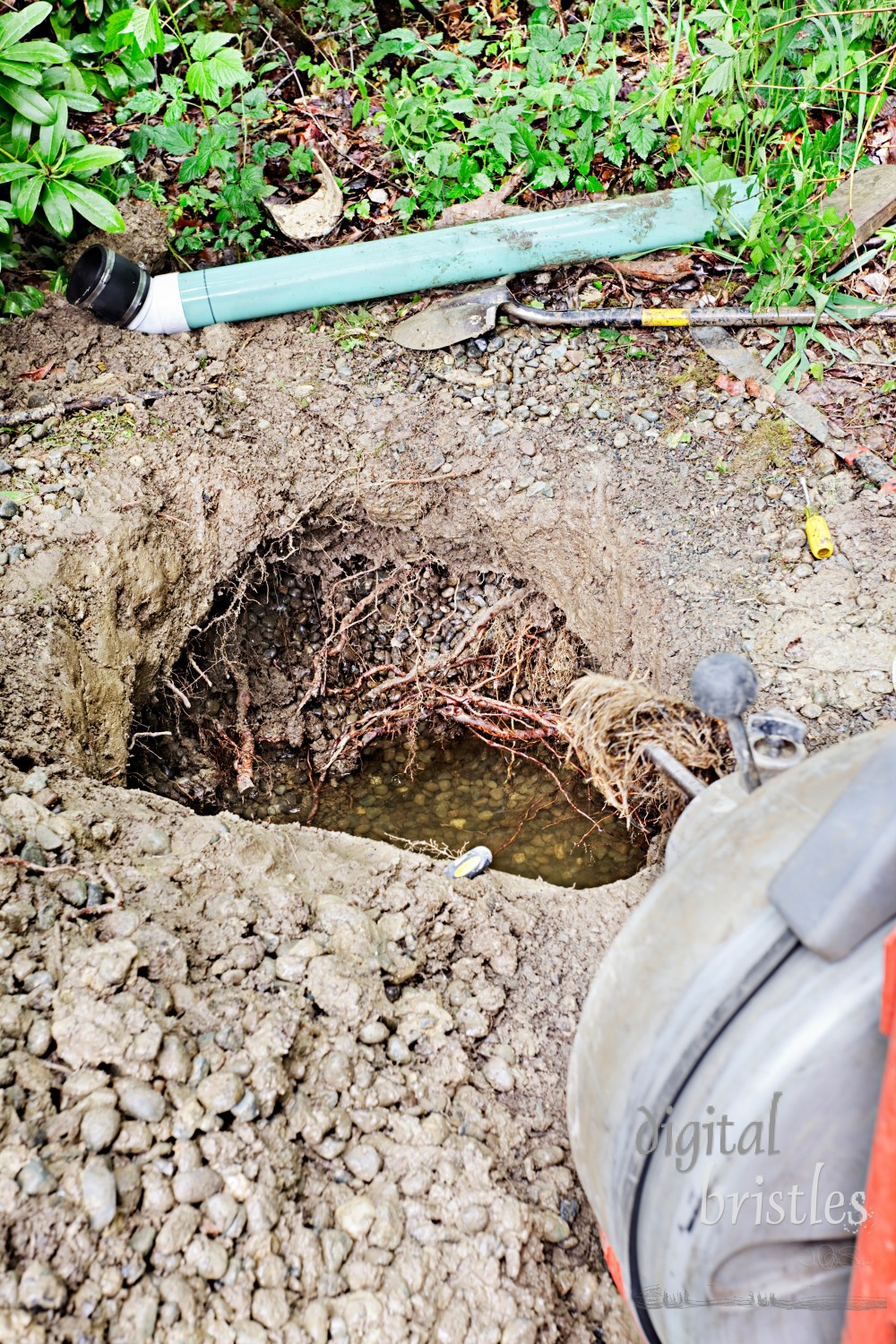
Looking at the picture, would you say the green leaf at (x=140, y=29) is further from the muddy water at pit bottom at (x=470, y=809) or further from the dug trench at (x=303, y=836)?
the muddy water at pit bottom at (x=470, y=809)

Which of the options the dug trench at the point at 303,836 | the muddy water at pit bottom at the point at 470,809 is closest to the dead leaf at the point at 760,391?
the dug trench at the point at 303,836

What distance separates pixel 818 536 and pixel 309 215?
5.90ft


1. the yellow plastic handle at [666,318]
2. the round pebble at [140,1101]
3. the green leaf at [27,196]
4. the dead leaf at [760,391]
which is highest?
the green leaf at [27,196]

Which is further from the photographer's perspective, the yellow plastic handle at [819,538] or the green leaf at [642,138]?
the green leaf at [642,138]

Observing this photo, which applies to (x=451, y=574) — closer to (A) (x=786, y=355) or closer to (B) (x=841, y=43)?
(A) (x=786, y=355)

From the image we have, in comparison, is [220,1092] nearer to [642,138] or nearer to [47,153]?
[47,153]

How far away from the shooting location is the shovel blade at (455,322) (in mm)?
2576

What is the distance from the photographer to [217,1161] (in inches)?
51.8

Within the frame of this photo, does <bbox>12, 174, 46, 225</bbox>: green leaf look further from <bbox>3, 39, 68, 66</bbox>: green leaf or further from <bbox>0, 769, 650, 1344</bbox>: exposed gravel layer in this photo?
<bbox>0, 769, 650, 1344</bbox>: exposed gravel layer

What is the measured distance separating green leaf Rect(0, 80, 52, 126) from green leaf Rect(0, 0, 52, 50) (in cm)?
8

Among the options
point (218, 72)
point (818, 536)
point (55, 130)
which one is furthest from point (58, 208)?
point (818, 536)

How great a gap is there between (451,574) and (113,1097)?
5.32 ft

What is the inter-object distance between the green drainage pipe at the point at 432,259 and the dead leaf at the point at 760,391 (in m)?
0.48

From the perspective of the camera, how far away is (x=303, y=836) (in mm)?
1976
